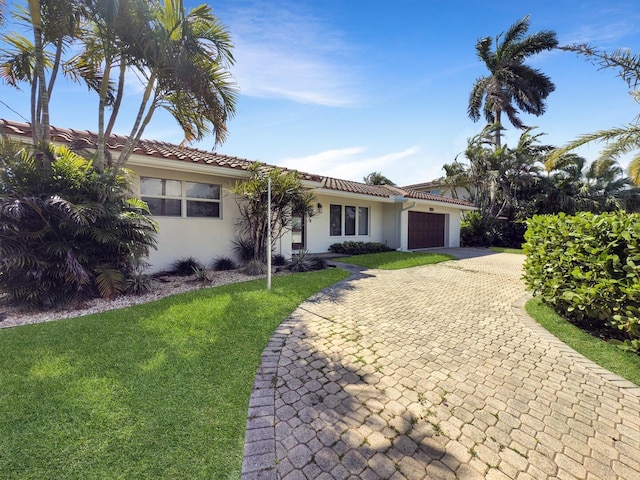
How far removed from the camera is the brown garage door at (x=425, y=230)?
17.3 m

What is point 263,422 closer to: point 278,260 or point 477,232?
point 278,260

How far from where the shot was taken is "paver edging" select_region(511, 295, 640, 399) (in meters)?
3.29

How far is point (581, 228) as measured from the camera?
5.13m

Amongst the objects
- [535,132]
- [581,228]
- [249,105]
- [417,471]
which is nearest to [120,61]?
[249,105]

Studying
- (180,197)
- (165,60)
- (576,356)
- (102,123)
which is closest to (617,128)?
(576,356)

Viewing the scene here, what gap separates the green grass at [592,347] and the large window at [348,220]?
9634 millimetres

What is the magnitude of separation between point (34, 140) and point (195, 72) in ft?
11.8

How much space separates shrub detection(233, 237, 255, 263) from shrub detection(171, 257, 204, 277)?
1.60 m

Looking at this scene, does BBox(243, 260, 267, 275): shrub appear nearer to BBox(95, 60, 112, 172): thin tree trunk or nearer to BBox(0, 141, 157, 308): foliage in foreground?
BBox(0, 141, 157, 308): foliage in foreground

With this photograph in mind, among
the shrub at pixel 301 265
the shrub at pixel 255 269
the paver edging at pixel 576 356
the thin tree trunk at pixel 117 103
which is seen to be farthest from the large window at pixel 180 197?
the paver edging at pixel 576 356

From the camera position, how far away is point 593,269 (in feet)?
15.3

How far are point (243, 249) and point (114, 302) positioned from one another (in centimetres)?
456

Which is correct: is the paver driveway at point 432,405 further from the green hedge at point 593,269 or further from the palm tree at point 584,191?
the palm tree at point 584,191

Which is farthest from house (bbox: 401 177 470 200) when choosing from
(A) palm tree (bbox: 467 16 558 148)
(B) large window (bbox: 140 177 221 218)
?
(B) large window (bbox: 140 177 221 218)
